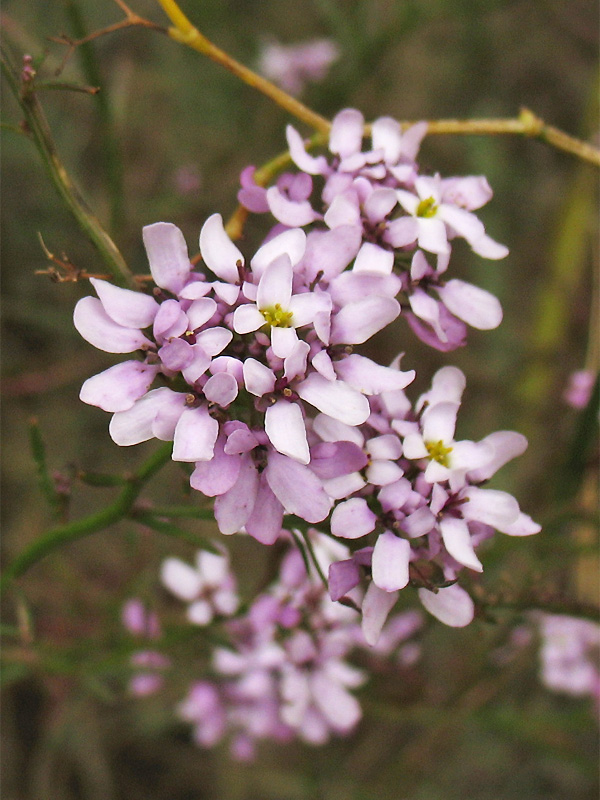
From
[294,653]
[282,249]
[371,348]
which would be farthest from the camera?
[371,348]

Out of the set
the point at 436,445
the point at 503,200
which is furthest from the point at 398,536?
the point at 503,200

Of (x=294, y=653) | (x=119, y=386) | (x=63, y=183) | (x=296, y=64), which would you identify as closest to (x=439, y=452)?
(x=119, y=386)

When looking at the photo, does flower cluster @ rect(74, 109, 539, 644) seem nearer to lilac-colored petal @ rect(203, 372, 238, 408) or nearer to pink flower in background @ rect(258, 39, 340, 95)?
lilac-colored petal @ rect(203, 372, 238, 408)

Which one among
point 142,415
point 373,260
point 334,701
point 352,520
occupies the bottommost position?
point 334,701

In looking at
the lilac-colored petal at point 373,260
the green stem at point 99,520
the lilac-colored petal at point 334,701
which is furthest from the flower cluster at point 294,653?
the lilac-colored petal at point 373,260

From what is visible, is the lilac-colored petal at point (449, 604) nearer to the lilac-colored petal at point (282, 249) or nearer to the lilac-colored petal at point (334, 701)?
the lilac-colored petal at point (282, 249)

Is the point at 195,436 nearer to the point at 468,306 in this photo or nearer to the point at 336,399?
the point at 336,399

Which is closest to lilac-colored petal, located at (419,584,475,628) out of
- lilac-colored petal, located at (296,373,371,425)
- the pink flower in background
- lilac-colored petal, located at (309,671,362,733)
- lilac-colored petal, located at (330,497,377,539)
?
lilac-colored petal, located at (330,497,377,539)
